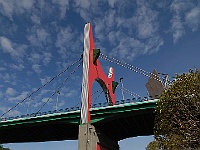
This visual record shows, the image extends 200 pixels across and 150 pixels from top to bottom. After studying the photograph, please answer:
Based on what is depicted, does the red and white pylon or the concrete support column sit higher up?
the red and white pylon

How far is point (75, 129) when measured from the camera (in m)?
55.0

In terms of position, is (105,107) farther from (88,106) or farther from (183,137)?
(183,137)

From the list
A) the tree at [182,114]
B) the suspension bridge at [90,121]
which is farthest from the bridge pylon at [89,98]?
the tree at [182,114]

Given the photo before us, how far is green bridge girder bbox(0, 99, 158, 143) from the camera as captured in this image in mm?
41375

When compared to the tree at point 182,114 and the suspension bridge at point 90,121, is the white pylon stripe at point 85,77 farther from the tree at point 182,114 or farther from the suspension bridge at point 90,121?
the tree at point 182,114

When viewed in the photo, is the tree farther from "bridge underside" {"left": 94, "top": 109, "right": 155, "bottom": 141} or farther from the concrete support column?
the concrete support column

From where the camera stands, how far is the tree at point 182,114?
23.6 meters

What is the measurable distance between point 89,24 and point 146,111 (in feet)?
72.4

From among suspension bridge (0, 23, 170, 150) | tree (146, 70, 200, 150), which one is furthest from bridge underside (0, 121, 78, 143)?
tree (146, 70, 200, 150)

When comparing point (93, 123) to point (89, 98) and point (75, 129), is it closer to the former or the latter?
point (89, 98)

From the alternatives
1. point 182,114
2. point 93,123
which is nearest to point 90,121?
point 93,123

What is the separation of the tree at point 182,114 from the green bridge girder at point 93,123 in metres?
14.0

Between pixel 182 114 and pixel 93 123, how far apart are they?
20.5 metres

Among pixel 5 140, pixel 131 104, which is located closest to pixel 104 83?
pixel 131 104
